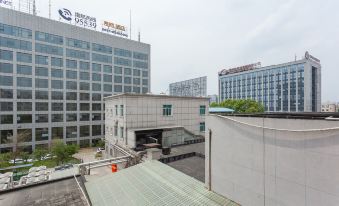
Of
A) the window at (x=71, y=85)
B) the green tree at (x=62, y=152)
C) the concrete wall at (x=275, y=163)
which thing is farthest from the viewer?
the window at (x=71, y=85)

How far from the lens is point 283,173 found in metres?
6.60

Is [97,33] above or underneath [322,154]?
above

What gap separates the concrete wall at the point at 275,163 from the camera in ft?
18.3

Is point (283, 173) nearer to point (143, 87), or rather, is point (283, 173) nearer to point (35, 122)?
point (35, 122)

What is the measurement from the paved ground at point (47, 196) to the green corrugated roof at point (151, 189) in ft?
2.65

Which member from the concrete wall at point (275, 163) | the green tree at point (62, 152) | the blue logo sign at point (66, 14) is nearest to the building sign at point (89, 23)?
the blue logo sign at point (66, 14)

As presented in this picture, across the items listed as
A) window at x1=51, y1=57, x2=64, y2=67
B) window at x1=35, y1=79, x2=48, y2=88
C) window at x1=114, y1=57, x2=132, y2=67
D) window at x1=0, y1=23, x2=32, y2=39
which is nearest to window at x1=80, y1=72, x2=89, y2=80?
window at x1=51, y1=57, x2=64, y2=67

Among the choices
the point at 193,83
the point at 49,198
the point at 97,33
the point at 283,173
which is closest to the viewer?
the point at 283,173

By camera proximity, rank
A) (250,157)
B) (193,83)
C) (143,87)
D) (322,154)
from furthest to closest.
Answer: (193,83) < (143,87) < (250,157) < (322,154)

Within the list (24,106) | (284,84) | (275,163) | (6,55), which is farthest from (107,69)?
(284,84)

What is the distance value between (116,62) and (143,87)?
12.9 metres

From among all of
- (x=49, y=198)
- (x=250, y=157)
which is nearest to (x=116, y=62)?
(x=49, y=198)

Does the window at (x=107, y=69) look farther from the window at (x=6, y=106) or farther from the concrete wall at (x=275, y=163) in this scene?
the concrete wall at (x=275, y=163)

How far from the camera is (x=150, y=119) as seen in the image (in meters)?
23.4
